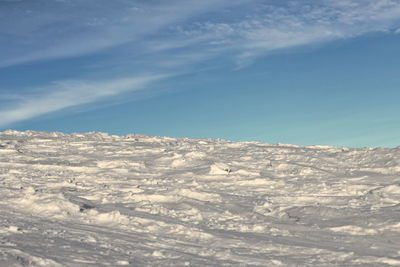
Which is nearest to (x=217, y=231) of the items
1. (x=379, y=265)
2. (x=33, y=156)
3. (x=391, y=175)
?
(x=379, y=265)

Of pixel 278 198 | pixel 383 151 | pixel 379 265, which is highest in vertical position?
pixel 383 151

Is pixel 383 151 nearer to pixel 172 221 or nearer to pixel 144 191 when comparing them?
pixel 144 191

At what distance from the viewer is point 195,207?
320 inches

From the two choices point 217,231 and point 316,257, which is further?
point 217,231

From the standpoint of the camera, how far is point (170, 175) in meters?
10.9

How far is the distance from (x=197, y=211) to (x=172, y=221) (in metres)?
0.72

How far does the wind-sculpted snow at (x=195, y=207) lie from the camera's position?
560cm

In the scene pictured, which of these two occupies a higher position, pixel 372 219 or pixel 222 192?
pixel 222 192

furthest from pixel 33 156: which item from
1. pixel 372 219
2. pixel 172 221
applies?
pixel 372 219

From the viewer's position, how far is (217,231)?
6.86m

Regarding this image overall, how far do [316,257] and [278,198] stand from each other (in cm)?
340

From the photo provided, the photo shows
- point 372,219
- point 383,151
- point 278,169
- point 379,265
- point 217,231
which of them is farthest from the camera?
point 383,151

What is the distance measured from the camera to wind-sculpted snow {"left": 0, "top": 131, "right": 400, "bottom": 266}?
560 cm

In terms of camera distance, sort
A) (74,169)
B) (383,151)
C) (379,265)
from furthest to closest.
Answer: (383,151) < (74,169) < (379,265)
